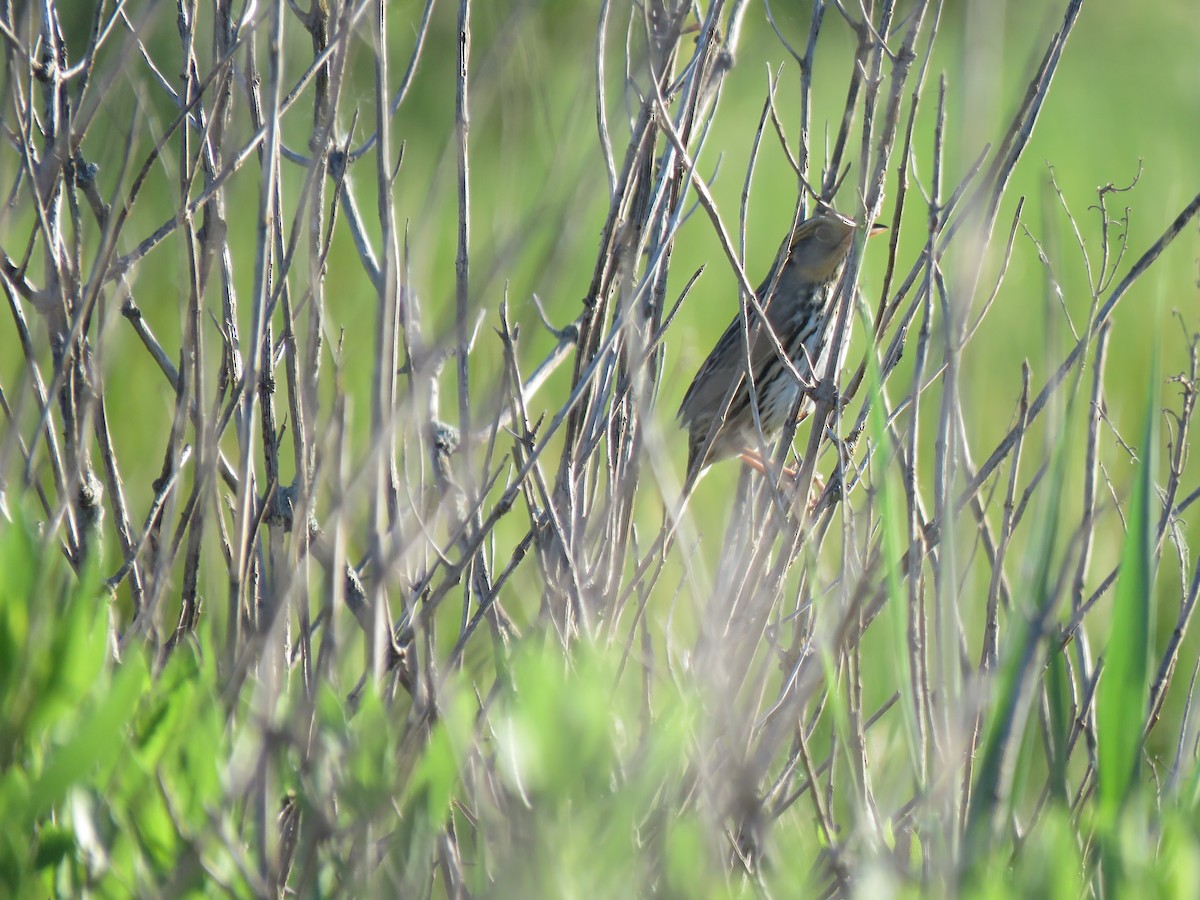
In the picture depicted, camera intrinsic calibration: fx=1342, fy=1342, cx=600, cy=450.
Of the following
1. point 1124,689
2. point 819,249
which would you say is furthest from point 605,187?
point 1124,689

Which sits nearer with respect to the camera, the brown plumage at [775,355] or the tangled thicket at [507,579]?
the tangled thicket at [507,579]

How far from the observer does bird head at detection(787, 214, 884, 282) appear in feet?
12.6

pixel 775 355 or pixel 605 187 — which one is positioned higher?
pixel 605 187

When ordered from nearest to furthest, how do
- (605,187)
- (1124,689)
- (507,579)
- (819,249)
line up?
1. (1124,689)
2. (507,579)
3. (605,187)
4. (819,249)

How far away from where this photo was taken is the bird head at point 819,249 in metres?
3.84

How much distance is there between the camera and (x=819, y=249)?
3.93 meters

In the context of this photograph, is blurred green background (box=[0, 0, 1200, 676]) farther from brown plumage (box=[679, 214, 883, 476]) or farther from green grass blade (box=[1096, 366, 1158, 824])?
green grass blade (box=[1096, 366, 1158, 824])

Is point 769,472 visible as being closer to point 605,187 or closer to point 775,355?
point 605,187

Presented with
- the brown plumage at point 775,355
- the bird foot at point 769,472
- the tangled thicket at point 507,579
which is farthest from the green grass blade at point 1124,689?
the brown plumage at point 775,355

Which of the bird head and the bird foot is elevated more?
the bird head

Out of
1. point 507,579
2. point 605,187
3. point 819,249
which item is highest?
point 605,187

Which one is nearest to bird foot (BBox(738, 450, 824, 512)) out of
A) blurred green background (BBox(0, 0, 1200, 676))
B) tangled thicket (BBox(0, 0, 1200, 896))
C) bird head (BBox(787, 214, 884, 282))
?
tangled thicket (BBox(0, 0, 1200, 896))

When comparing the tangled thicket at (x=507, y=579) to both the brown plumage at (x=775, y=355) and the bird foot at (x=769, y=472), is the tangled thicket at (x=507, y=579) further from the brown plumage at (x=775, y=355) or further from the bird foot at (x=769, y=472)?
the brown plumage at (x=775, y=355)

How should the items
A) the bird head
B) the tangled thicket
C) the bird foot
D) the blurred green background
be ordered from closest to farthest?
the tangled thicket < the blurred green background < the bird foot < the bird head
